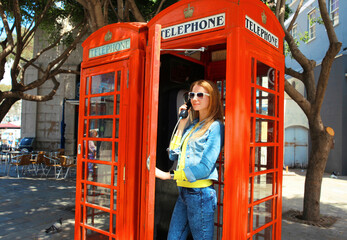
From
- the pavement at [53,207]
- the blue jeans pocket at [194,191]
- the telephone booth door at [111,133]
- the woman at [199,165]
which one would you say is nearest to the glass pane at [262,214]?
the woman at [199,165]

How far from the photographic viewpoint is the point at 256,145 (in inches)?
114

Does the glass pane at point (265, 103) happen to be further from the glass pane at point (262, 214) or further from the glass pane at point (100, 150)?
the glass pane at point (100, 150)

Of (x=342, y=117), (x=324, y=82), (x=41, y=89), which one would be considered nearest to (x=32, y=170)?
(x=41, y=89)

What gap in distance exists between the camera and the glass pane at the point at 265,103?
9.78 ft

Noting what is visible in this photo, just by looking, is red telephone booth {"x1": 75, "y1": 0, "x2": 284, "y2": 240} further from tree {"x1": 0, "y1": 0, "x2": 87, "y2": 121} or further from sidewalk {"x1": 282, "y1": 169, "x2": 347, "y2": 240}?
tree {"x1": 0, "y1": 0, "x2": 87, "y2": 121}

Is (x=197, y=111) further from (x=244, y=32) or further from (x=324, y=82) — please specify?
(x=324, y=82)

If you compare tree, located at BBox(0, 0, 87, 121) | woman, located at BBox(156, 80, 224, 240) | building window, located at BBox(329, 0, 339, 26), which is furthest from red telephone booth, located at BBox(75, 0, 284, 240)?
building window, located at BBox(329, 0, 339, 26)

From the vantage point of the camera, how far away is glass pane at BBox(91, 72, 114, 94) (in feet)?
11.7

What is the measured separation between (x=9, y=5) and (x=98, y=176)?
28.8ft

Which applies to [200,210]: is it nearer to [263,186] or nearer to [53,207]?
[263,186]

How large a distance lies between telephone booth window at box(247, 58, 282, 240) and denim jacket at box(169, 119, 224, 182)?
1.57 feet

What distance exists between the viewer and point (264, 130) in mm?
3100

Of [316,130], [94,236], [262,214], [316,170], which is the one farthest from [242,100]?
[316,170]

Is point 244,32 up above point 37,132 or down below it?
above
